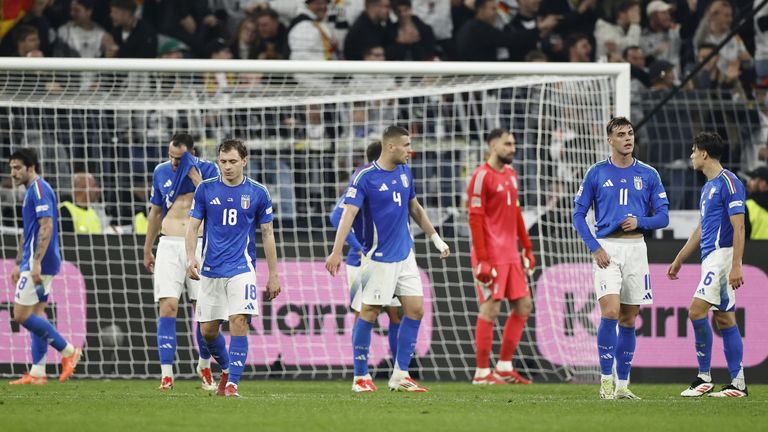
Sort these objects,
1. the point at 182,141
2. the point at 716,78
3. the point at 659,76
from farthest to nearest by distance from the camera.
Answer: the point at 716,78 → the point at 659,76 → the point at 182,141

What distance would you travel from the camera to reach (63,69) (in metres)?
11.4

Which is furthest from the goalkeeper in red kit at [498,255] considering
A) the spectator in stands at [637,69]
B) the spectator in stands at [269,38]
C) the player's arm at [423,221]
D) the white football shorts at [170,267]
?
the spectator in stands at [269,38]

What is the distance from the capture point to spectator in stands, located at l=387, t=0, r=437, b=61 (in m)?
15.8

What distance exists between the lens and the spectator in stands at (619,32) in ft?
52.5

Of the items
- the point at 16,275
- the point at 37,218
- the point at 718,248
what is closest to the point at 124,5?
the point at 37,218

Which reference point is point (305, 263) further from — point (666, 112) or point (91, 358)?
point (666, 112)

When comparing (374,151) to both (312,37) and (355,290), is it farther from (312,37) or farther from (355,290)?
(312,37)

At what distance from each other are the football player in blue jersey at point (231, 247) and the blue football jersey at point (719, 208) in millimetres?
3359

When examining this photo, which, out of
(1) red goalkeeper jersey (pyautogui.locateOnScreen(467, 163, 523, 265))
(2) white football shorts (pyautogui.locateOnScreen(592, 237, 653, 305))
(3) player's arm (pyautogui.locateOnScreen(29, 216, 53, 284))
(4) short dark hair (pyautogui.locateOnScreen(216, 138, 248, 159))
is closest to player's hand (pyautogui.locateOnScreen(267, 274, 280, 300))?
(4) short dark hair (pyautogui.locateOnScreen(216, 138, 248, 159))

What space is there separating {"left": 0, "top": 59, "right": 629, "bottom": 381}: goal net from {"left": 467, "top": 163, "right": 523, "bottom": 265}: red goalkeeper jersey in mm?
1037

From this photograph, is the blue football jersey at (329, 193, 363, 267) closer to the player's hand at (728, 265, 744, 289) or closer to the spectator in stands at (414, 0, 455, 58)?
the player's hand at (728, 265, 744, 289)

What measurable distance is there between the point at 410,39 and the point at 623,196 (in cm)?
771

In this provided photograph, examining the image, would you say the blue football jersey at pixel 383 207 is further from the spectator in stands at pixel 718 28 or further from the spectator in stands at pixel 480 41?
the spectator in stands at pixel 718 28

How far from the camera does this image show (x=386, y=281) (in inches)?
375
